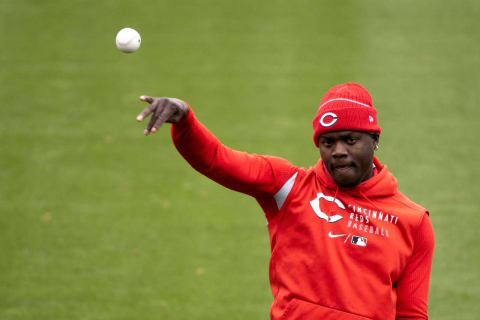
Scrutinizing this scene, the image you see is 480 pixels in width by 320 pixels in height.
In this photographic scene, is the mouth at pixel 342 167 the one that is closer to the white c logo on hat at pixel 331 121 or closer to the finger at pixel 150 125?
the white c logo on hat at pixel 331 121

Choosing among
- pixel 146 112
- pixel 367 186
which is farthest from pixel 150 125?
pixel 367 186

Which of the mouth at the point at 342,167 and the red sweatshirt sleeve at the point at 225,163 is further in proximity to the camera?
the mouth at the point at 342,167

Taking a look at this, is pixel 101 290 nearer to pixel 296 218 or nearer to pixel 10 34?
pixel 296 218

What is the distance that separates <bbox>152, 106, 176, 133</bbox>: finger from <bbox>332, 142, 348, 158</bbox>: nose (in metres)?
0.72

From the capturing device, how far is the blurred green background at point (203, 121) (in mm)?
5590

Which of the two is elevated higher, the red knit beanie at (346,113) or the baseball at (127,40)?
the baseball at (127,40)

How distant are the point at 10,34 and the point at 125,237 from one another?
165 inches

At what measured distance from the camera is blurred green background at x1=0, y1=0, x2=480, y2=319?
220 inches

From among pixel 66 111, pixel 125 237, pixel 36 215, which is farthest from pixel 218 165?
pixel 66 111

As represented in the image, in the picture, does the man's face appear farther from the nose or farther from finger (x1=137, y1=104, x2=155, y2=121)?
finger (x1=137, y1=104, x2=155, y2=121)

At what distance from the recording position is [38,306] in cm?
530

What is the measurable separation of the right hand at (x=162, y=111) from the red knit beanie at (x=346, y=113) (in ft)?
2.03

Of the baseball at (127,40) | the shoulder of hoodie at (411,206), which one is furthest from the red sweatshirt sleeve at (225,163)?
the baseball at (127,40)

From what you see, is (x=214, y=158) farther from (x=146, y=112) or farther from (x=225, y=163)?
(x=146, y=112)
